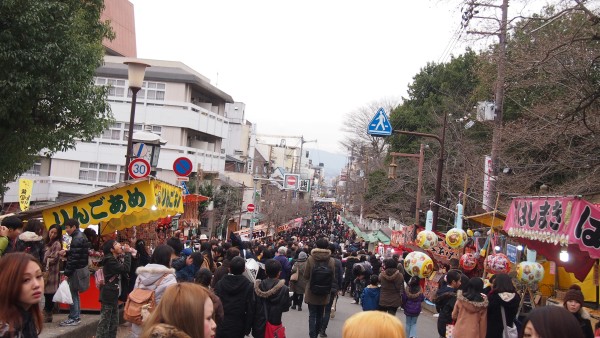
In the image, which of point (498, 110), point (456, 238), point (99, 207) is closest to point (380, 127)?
point (456, 238)

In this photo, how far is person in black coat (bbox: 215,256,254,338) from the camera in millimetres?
7422

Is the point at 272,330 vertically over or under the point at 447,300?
under

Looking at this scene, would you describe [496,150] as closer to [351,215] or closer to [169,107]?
[169,107]

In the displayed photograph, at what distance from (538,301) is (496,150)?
606cm

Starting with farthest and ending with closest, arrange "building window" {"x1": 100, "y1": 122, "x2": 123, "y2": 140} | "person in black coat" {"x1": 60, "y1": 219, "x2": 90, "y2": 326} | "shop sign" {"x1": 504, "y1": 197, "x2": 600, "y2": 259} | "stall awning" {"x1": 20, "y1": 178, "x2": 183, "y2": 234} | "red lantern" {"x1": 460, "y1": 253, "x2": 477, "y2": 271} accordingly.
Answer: "building window" {"x1": 100, "y1": 122, "x2": 123, "y2": 140}, "red lantern" {"x1": 460, "y1": 253, "x2": 477, "y2": 271}, "stall awning" {"x1": 20, "y1": 178, "x2": 183, "y2": 234}, "person in black coat" {"x1": 60, "y1": 219, "x2": 90, "y2": 326}, "shop sign" {"x1": 504, "y1": 197, "x2": 600, "y2": 259}

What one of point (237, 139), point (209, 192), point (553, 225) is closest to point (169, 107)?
point (209, 192)

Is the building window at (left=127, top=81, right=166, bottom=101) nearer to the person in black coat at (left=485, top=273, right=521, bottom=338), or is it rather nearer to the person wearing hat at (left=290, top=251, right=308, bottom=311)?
the person wearing hat at (left=290, top=251, right=308, bottom=311)

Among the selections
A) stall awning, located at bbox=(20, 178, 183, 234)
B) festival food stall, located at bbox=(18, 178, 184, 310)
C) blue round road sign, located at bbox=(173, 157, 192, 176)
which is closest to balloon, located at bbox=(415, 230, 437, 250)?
blue round road sign, located at bbox=(173, 157, 192, 176)

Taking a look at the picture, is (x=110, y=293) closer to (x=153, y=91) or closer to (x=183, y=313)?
(x=183, y=313)

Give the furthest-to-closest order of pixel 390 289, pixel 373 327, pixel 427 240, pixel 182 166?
pixel 182 166 → pixel 427 240 → pixel 390 289 → pixel 373 327

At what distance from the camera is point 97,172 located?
40.2 meters

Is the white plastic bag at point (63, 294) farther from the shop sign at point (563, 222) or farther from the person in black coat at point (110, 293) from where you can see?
Answer: the shop sign at point (563, 222)

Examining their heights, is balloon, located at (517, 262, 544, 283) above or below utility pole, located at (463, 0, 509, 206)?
below

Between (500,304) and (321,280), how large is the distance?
359cm
